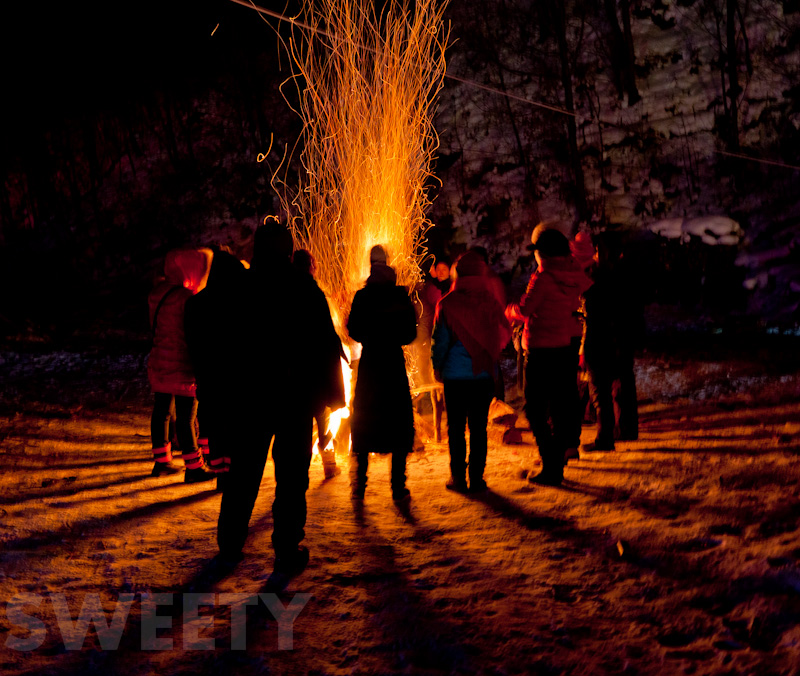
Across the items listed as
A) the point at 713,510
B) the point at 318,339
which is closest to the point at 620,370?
the point at 713,510

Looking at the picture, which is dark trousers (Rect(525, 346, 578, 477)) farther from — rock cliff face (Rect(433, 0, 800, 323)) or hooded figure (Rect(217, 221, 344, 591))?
rock cliff face (Rect(433, 0, 800, 323))

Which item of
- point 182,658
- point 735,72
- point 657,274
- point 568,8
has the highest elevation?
point 568,8

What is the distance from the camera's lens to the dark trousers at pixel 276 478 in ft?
11.0

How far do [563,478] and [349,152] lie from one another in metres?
4.35

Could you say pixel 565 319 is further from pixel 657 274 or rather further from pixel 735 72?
pixel 735 72

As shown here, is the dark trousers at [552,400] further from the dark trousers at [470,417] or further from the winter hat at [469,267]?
the winter hat at [469,267]

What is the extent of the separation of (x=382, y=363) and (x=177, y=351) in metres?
1.92

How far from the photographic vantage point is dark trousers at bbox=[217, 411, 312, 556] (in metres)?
3.35

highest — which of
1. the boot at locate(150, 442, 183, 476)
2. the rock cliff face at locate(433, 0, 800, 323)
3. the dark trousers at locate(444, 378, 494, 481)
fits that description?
the rock cliff face at locate(433, 0, 800, 323)

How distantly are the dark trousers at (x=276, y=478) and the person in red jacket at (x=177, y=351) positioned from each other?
6.49ft

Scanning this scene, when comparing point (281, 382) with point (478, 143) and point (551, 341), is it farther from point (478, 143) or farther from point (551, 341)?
point (478, 143)

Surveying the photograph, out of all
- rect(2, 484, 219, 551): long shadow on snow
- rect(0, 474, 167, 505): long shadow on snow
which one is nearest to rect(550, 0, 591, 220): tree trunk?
rect(0, 474, 167, 505): long shadow on snow

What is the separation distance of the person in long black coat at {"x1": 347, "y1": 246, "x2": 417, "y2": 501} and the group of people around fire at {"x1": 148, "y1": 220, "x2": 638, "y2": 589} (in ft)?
0.03

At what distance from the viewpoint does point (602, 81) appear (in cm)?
2009
